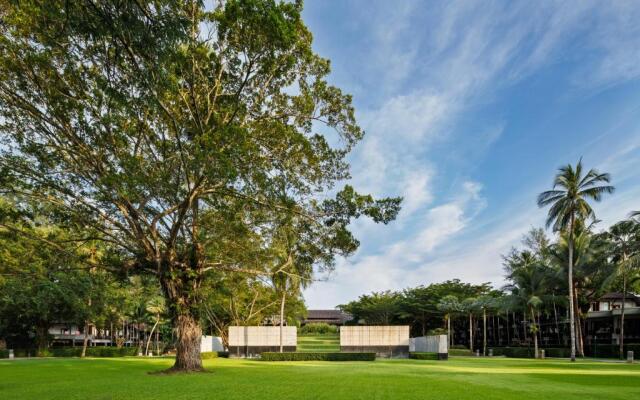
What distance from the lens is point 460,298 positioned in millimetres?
62219

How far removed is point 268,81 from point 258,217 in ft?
19.8

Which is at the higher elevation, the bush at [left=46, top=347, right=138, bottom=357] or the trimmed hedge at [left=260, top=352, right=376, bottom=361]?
the trimmed hedge at [left=260, top=352, right=376, bottom=361]

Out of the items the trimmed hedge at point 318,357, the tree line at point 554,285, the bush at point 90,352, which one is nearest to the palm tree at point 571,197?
the tree line at point 554,285

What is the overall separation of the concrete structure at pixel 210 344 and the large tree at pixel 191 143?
21.3m

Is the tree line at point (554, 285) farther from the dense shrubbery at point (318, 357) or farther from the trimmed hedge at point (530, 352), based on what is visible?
the dense shrubbery at point (318, 357)

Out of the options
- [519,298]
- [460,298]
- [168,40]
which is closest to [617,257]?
[519,298]

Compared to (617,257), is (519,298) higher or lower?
lower

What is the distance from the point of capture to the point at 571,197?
3812 centimetres

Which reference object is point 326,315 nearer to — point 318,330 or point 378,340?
point 318,330

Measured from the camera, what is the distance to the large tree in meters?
15.5

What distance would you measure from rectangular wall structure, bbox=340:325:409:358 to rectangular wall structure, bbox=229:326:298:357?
479cm

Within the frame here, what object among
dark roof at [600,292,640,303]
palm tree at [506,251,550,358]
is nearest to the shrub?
palm tree at [506,251,550,358]

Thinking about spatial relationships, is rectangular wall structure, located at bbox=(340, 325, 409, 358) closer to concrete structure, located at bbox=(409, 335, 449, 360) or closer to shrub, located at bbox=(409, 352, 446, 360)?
concrete structure, located at bbox=(409, 335, 449, 360)

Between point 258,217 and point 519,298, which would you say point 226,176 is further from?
point 519,298
